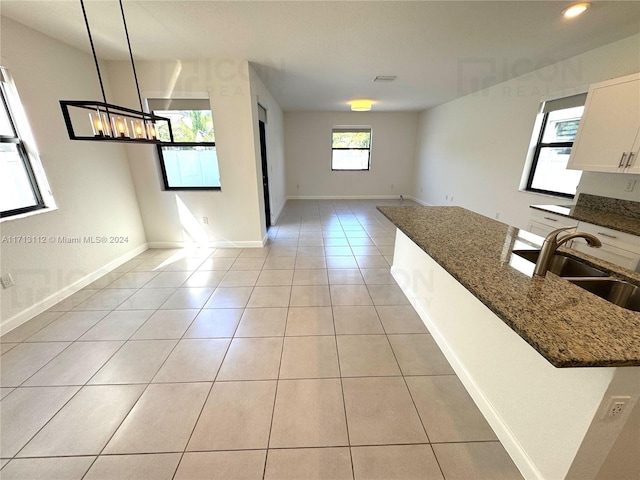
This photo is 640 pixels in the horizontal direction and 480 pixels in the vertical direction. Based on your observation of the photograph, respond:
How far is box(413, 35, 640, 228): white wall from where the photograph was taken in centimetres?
279

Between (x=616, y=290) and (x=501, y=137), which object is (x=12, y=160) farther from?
(x=501, y=137)

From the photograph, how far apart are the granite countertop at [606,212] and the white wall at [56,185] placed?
5133 millimetres

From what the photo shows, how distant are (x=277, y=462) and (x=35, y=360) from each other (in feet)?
6.46

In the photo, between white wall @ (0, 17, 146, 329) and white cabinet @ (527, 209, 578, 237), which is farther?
white cabinet @ (527, 209, 578, 237)

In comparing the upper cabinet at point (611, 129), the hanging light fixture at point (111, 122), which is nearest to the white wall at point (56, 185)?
the hanging light fixture at point (111, 122)

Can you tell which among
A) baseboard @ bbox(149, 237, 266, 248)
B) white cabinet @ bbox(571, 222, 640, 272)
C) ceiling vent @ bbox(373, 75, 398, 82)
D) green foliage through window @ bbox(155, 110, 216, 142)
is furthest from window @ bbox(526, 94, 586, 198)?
green foliage through window @ bbox(155, 110, 216, 142)

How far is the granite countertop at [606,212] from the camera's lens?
2291 mm

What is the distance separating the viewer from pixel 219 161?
3.61 metres

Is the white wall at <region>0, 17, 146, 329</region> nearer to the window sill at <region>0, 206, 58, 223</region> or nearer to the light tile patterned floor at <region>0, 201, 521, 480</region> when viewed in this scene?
the window sill at <region>0, 206, 58, 223</region>

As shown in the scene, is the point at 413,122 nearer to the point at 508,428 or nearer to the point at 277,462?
the point at 508,428

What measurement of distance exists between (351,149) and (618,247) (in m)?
6.32

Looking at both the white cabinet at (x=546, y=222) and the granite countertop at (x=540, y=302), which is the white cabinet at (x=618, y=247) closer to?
the white cabinet at (x=546, y=222)

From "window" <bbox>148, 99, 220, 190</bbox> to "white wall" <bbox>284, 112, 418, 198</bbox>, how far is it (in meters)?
4.14

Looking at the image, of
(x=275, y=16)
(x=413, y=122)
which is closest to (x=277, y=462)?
(x=275, y=16)
